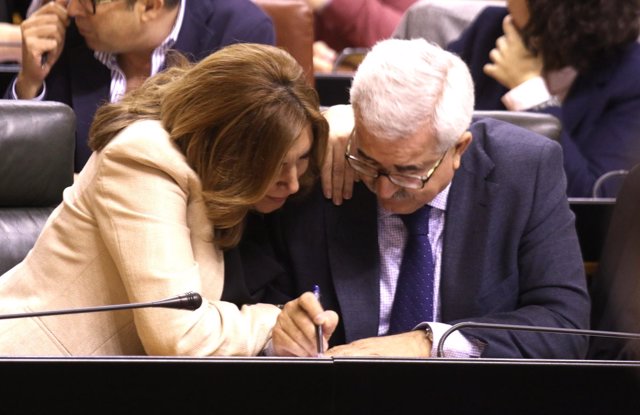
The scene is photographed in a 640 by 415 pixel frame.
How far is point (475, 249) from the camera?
1838 mm

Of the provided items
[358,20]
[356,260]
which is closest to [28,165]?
[356,260]

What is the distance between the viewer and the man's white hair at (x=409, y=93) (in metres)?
1.69

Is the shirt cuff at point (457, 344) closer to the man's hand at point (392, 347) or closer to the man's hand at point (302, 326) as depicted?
the man's hand at point (392, 347)

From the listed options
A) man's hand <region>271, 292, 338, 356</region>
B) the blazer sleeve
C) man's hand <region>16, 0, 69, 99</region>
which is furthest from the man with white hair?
man's hand <region>16, 0, 69, 99</region>

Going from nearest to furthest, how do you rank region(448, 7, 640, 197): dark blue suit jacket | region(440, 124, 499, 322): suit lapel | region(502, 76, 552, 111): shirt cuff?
region(440, 124, 499, 322): suit lapel, region(448, 7, 640, 197): dark blue suit jacket, region(502, 76, 552, 111): shirt cuff

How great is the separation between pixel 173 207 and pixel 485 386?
0.61 meters

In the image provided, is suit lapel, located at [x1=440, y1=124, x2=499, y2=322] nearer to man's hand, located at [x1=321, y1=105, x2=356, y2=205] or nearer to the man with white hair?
the man with white hair

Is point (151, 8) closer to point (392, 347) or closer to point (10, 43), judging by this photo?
point (10, 43)

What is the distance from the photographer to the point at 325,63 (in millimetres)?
4031

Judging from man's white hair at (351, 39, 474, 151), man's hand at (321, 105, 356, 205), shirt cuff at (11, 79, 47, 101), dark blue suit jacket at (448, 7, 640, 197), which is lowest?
dark blue suit jacket at (448, 7, 640, 197)

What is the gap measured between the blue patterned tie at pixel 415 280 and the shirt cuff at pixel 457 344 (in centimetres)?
8

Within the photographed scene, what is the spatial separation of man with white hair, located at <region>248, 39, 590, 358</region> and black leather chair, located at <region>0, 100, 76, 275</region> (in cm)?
52

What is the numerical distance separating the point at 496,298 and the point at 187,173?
0.54 meters

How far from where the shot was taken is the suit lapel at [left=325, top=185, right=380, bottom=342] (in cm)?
184
